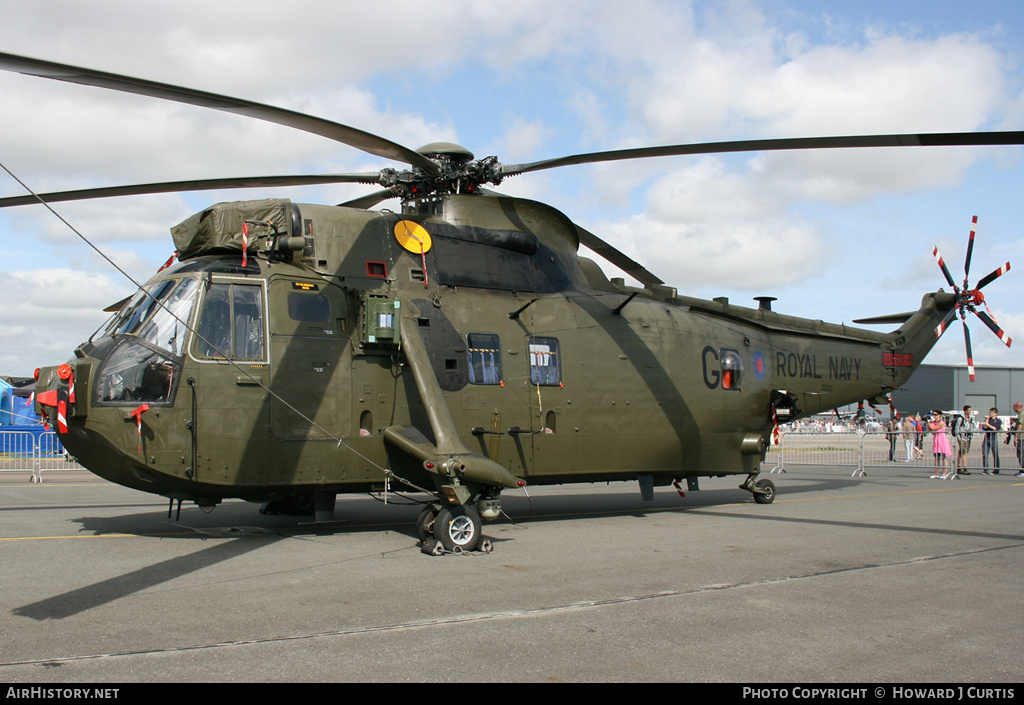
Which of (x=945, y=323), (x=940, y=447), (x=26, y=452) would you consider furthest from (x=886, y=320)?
(x=26, y=452)

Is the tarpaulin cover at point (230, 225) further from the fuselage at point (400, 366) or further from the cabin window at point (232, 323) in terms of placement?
the cabin window at point (232, 323)

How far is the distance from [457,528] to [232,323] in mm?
3717

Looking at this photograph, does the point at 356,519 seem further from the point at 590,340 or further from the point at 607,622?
the point at 607,622

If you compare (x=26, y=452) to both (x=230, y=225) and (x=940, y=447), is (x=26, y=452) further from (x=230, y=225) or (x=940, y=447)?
(x=940, y=447)

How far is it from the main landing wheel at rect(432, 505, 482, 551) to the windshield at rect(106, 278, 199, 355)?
3705 mm

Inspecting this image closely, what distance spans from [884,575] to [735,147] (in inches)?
192

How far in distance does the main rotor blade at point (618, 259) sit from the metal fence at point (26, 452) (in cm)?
1692

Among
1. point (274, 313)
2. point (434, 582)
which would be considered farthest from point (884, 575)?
point (274, 313)

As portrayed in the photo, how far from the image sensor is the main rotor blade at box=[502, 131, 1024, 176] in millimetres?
7816

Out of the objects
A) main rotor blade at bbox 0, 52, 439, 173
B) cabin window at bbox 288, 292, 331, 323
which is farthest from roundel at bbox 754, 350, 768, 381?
cabin window at bbox 288, 292, 331, 323

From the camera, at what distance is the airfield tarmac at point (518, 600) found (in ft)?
16.0

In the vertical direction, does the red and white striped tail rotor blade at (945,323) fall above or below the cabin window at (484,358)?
above

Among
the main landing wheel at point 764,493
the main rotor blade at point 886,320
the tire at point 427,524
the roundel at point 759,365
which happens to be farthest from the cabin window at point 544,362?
the main rotor blade at point 886,320

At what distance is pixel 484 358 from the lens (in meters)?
11.1
